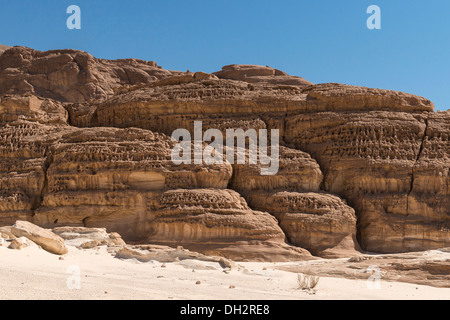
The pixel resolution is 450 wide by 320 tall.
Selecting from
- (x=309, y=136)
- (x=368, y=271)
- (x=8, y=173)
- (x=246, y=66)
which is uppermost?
(x=246, y=66)

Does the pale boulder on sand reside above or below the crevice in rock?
below

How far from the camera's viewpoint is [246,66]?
135 ft

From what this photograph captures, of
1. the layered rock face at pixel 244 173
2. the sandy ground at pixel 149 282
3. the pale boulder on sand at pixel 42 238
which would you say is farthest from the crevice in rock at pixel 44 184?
the pale boulder on sand at pixel 42 238

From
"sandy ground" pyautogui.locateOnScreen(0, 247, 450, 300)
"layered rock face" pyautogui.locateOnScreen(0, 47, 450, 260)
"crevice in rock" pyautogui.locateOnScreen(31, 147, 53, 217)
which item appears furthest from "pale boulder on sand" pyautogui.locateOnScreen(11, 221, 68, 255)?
"crevice in rock" pyautogui.locateOnScreen(31, 147, 53, 217)

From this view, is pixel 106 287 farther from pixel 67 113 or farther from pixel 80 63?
pixel 80 63

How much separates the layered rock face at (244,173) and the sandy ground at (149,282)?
6.22m

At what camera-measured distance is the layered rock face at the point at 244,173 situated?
21609 millimetres

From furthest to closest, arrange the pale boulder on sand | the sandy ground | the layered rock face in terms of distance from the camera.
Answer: the layered rock face → the pale boulder on sand → the sandy ground

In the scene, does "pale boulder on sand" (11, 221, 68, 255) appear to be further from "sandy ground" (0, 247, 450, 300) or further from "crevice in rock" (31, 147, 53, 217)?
"crevice in rock" (31, 147, 53, 217)

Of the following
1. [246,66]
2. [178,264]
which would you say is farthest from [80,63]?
[178,264]

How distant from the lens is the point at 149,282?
11258 mm

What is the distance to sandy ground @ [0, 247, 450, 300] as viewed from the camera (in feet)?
31.2

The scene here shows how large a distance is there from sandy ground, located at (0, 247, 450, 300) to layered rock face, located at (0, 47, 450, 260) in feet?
20.4
